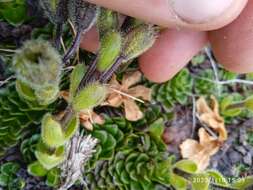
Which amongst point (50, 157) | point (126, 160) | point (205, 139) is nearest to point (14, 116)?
point (50, 157)

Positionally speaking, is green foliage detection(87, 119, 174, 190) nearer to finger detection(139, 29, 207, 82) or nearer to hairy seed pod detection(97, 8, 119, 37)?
finger detection(139, 29, 207, 82)

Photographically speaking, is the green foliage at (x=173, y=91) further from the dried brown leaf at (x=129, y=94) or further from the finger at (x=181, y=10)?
the finger at (x=181, y=10)

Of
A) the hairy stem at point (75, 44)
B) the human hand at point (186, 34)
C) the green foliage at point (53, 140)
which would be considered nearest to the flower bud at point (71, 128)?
the green foliage at point (53, 140)

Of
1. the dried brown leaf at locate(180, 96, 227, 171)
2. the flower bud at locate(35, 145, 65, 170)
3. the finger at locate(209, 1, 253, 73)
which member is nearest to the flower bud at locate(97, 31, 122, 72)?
the flower bud at locate(35, 145, 65, 170)

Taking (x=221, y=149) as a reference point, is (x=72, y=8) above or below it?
above

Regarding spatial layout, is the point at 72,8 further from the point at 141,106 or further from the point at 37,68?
the point at 141,106

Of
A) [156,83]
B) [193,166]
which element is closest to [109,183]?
[193,166]

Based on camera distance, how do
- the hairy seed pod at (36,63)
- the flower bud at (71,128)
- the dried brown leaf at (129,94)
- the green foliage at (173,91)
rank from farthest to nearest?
the green foliage at (173,91), the dried brown leaf at (129,94), the flower bud at (71,128), the hairy seed pod at (36,63)
